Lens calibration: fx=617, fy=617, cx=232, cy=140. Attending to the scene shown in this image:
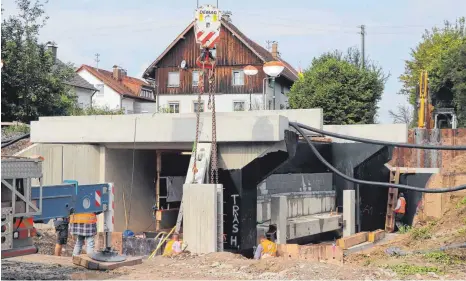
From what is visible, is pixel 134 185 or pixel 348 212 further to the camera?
pixel 348 212

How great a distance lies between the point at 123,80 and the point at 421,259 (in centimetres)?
5981

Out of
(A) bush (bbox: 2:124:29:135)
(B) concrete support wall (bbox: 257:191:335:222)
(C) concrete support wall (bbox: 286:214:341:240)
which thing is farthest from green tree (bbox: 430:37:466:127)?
(A) bush (bbox: 2:124:29:135)

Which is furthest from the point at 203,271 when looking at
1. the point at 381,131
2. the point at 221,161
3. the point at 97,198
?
the point at 381,131

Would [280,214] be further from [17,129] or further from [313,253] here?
[17,129]

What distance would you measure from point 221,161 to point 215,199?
176cm

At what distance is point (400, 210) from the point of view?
78.7ft

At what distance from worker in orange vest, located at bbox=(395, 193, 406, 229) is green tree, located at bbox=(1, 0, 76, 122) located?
16.8 meters

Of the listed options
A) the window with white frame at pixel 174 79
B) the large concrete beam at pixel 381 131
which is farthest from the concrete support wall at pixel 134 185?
the window with white frame at pixel 174 79

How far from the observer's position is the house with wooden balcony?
153 feet

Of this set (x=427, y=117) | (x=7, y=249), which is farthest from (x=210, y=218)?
(x=427, y=117)

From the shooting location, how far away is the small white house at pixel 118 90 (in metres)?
63.0

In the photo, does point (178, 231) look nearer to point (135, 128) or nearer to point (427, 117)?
point (135, 128)

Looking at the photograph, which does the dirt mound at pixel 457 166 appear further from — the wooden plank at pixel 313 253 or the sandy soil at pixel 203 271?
the sandy soil at pixel 203 271

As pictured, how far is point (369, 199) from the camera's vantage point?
77.7 ft
